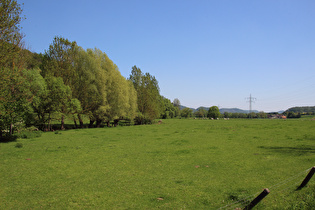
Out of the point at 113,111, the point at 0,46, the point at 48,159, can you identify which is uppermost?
the point at 0,46

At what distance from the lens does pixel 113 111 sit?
163ft

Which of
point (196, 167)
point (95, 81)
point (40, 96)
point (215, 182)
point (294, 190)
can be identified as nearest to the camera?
point (294, 190)

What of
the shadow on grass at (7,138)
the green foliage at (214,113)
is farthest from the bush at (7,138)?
the green foliage at (214,113)

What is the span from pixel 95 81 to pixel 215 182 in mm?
41416

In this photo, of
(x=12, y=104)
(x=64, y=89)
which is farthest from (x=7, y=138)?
(x=64, y=89)

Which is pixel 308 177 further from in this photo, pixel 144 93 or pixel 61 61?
pixel 144 93

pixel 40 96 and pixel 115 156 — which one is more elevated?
pixel 40 96

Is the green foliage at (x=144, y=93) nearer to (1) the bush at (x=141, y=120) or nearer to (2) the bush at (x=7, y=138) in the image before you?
(1) the bush at (x=141, y=120)

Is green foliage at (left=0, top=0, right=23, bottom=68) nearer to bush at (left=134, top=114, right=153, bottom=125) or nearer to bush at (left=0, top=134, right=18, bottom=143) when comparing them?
bush at (left=0, top=134, right=18, bottom=143)

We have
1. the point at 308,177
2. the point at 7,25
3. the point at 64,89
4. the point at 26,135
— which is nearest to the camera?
the point at 308,177

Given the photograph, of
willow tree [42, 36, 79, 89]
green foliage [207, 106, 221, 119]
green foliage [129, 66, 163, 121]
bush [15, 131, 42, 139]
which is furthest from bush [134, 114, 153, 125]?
green foliage [207, 106, 221, 119]

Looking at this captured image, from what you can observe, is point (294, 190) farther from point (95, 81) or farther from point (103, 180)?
point (95, 81)

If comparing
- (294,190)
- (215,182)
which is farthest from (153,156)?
(294,190)

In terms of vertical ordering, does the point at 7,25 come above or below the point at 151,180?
above
